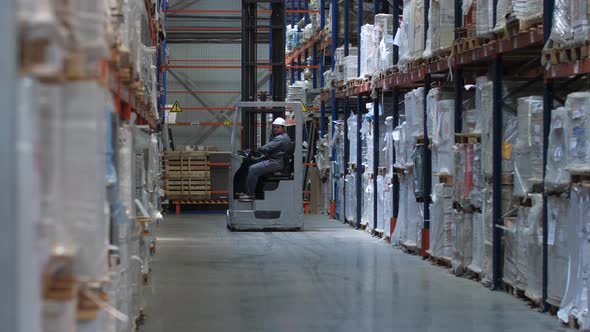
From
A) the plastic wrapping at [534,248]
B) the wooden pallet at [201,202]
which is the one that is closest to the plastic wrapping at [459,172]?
the plastic wrapping at [534,248]

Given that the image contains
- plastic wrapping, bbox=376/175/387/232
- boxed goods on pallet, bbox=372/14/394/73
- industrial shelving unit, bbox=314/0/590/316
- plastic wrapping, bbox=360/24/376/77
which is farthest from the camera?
plastic wrapping, bbox=360/24/376/77

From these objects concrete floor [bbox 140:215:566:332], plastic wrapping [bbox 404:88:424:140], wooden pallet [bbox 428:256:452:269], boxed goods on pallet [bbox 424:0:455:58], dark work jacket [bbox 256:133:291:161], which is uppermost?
boxed goods on pallet [bbox 424:0:455:58]

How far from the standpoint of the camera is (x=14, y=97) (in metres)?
2.16

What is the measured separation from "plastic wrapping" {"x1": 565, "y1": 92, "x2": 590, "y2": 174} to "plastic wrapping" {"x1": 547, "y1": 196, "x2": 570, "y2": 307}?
1.39 feet

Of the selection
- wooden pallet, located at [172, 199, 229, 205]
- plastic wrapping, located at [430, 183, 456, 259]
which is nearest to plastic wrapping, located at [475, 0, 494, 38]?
plastic wrapping, located at [430, 183, 456, 259]

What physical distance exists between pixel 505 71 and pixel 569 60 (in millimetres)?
3399

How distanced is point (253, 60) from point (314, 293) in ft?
32.0

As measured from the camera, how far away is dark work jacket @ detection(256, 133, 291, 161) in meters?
16.5

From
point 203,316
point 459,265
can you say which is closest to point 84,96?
point 203,316

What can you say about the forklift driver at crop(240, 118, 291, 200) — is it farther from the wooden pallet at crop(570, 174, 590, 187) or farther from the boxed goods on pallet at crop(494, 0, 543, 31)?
the wooden pallet at crop(570, 174, 590, 187)

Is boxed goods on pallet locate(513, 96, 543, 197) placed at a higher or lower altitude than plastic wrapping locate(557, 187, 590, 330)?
higher

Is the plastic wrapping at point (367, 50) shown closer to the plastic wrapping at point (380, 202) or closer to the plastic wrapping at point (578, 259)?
the plastic wrapping at point (380, 202)

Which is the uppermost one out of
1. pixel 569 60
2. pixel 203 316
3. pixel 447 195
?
pixel 569 60

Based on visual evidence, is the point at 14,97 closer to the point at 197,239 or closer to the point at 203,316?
the point at 203,316
